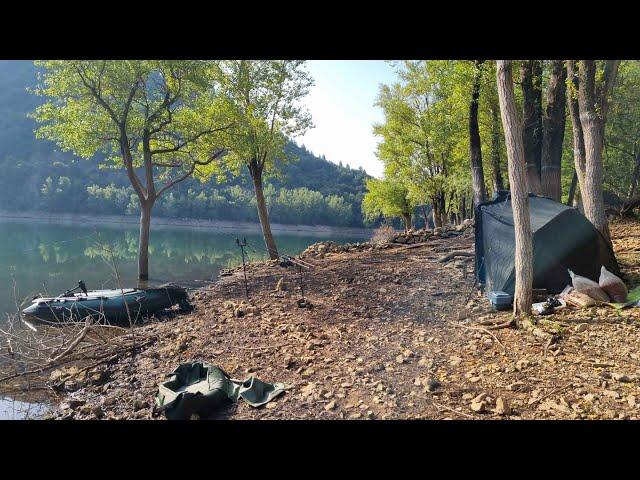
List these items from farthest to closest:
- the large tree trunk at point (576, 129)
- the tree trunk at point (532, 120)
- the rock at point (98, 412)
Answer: the tree trunk at point (532, 120), the large tree trunk at point (576, 129), the rock at point (98, 412)

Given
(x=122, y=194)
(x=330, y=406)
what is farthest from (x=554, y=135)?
(x=122, y=194)

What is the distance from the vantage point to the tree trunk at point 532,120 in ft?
35.5

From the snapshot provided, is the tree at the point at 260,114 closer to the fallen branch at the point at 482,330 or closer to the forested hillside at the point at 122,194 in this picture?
the fallen branch at the point at 482,330

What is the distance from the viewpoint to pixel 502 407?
350 centimetres

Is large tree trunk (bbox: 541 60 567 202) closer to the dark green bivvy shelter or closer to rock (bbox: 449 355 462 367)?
the dark green bivvy shelter

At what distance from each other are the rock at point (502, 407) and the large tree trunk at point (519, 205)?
247 cm

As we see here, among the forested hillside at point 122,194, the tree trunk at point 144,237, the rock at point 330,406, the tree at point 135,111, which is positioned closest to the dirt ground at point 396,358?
the rock at point 330,406

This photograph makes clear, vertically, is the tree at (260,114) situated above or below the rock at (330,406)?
above

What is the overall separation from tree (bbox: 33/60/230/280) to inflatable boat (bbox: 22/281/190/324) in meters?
5.64

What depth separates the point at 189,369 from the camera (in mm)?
5070

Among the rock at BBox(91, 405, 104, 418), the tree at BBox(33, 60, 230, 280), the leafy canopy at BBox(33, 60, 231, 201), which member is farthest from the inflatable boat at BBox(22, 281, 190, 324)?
the leafy canopy at BBox(33, 60, 231, 201)
